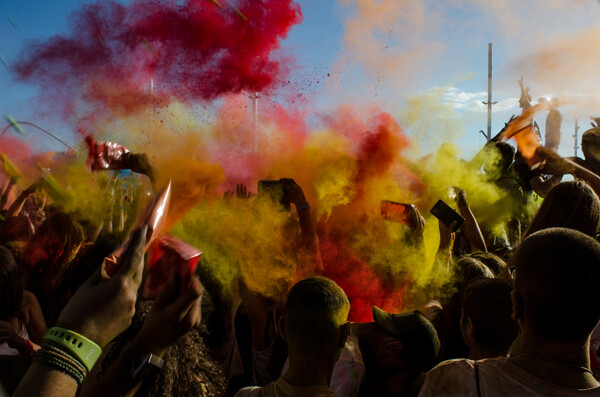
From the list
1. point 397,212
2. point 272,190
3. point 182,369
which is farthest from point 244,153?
point 182,369

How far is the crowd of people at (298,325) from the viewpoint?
4.01ft

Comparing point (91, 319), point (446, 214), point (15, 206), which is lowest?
point (91, 319)

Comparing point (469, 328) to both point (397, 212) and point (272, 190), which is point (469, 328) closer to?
point (397, 212)

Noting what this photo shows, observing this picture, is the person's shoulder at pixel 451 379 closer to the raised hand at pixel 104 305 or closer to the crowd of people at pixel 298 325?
the crowd of people at pixel 298 325

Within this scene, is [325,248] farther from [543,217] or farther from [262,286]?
[543,217]

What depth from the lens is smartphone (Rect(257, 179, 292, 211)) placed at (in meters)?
3.30

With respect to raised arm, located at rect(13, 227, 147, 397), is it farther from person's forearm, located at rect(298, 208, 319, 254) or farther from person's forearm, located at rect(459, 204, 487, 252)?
person's forearm, located at rect(459, 204, 487, 252)

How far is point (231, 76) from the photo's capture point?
3318 mm

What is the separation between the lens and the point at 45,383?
1092mm

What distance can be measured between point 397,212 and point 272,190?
100cm

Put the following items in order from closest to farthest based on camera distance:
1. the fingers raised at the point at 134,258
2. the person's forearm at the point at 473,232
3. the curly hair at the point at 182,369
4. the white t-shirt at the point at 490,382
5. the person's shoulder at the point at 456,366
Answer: the fingers raised at the point at 134,258 → the white t-shirt at the point at 490,382 → the person's shoulder at the point at 456,366 → the curly hair at the point at 182,369 → the person's forearm at the point at 473,232

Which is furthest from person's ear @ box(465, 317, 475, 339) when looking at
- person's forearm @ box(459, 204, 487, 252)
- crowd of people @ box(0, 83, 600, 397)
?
person's forearm @ box(459, 204, 487, 252)

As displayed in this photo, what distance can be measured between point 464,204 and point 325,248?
128 centimetres

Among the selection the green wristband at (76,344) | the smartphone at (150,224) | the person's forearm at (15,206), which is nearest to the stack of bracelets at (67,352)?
the green wristband at (76,344)
